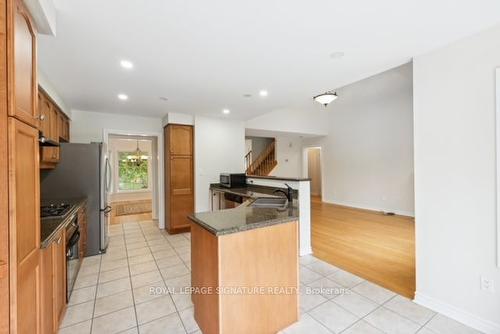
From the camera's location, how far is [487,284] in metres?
1.87

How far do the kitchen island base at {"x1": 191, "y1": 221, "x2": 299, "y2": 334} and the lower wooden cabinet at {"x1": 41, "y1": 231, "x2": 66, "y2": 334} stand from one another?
992mm

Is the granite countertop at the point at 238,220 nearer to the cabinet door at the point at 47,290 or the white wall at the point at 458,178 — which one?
the cabinet door at the point at 47,290

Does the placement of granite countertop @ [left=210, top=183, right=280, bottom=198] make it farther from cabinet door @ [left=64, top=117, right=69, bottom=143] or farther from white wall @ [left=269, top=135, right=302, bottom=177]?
white wall @ [left=269, top=135, right=302, bottom=177]

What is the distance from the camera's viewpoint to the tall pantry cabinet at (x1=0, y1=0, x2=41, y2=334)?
107 cm

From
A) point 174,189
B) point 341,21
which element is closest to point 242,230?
point 341,21

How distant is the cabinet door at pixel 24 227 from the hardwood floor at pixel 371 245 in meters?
3.07

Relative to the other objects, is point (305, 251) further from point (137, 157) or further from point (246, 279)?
point (137, 157)

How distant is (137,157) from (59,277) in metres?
7.70

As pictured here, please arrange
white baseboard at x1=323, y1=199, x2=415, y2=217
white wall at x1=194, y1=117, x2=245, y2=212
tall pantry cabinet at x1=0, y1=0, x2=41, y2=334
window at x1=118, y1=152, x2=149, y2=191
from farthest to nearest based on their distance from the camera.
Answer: window at x1=118, y1=152, x2=149, y2=191
white baseboard at x1=323, y1=199, x2=415, y2=217
white wall at x1=194, y1=117, x2=245, y2=212
tall pantry cabinet at x1=0, y1=0, x2=41, y2=334

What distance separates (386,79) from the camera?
211 inches

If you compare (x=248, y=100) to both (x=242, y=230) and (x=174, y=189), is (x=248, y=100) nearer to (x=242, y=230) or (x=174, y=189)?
(x=174, y=189)

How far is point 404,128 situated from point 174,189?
228 inches

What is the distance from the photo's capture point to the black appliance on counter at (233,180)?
187 inches

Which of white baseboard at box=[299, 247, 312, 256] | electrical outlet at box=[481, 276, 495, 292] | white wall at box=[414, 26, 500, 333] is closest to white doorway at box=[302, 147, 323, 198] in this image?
white baseboard at box=[299, 247, 312, 256]
